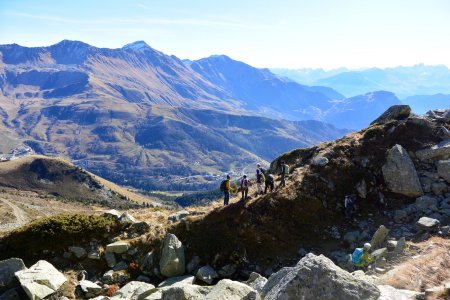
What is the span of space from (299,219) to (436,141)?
19037 mm

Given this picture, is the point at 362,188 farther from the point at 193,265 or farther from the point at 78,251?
the point at 78,251

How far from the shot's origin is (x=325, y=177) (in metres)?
37.7

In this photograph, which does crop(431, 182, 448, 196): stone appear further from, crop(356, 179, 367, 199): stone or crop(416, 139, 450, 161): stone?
crop(356, 179, 367, 199): stone

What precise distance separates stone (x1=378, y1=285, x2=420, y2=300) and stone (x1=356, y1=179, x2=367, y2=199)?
793 inches

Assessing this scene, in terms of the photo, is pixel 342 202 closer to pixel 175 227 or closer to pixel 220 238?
pixel 220 238

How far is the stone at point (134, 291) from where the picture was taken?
75.5ft

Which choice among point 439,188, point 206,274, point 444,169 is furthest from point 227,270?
point 444,169

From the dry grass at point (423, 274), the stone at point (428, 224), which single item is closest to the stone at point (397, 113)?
the stone at point (428, 224)

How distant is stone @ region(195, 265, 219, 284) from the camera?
27.3 meters

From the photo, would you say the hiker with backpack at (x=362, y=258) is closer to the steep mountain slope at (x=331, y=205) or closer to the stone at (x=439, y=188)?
the steep mountain slope at (x=331, y=205)

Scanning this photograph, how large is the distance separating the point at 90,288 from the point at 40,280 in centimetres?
342

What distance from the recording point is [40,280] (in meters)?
26.2

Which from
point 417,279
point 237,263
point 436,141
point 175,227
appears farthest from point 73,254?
point 436,141

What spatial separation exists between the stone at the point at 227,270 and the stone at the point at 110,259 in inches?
349
